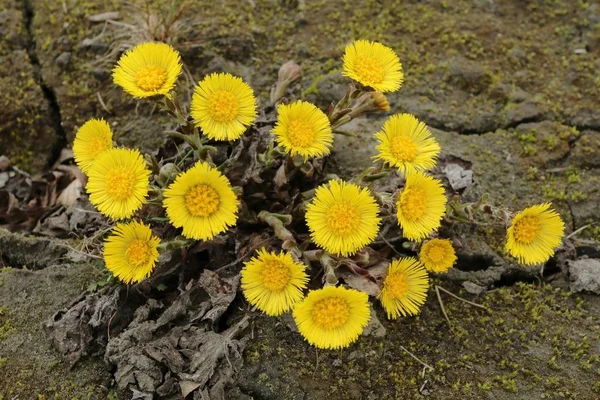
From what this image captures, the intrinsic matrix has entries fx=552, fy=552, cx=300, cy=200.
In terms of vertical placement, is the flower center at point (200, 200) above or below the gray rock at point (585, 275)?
above

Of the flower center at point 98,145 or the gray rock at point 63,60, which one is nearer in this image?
the flower center at point 98,145

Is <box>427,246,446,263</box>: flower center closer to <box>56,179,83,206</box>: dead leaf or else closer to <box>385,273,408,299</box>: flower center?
<box>385,273,408,299</box>: flower center

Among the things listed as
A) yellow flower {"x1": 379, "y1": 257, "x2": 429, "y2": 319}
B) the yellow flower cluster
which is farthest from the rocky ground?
the yellow flower cluster

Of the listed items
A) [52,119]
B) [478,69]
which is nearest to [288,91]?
[478,69]

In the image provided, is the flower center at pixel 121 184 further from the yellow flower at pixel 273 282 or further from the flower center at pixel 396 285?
the flower center at pixel 396 285

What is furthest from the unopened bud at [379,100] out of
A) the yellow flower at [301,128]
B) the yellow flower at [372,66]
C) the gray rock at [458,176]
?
the gray rock at [458,176]

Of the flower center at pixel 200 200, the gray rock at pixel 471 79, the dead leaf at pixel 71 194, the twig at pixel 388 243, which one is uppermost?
the flower center at pixel 200 200
